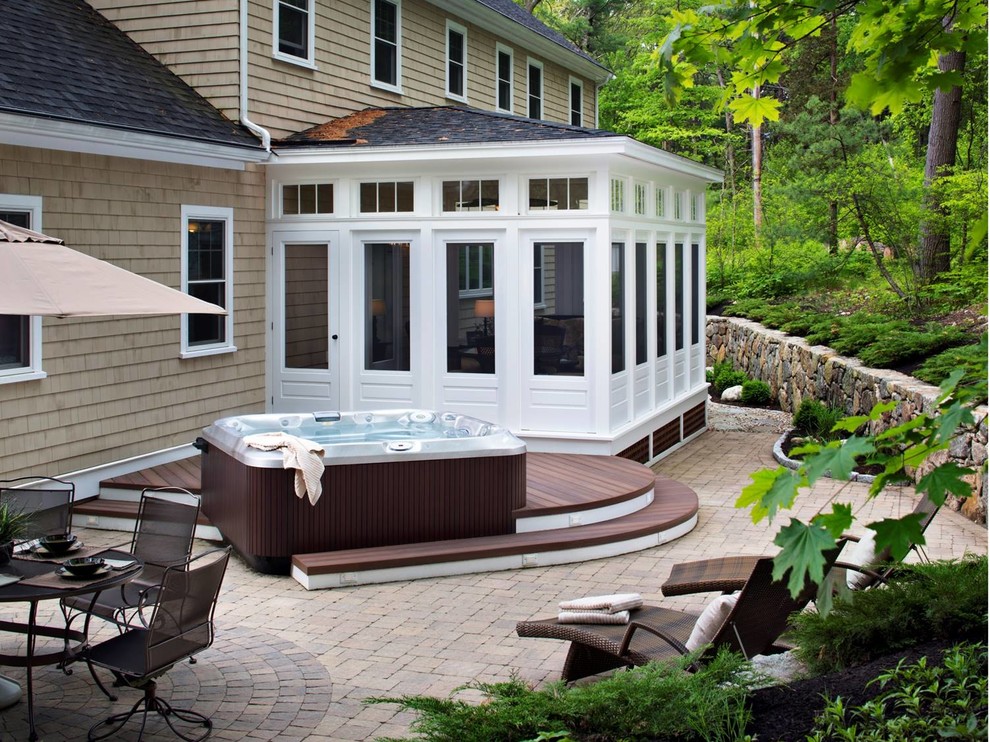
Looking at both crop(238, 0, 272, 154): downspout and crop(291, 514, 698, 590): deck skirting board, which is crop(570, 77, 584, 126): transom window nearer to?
crop(238, 0, 272, 154): downspout

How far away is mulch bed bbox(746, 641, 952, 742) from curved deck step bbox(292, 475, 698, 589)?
4126 mm

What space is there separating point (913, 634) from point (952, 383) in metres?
2.20

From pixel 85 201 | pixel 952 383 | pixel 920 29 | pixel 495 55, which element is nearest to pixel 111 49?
pixel 85 201

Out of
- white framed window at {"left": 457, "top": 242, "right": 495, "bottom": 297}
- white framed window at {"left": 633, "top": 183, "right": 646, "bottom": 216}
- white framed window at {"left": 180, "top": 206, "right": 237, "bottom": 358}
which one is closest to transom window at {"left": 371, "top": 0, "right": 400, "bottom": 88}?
white framed window at {"left": 180, "top": 206, "right": 237, "bottom": 358}

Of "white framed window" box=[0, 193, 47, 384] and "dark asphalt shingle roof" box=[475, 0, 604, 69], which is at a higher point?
"dark asphalt shingle roof" box=[475, 0, 604, 69]

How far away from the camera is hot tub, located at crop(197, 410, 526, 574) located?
820 centimetres

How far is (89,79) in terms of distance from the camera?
10.6 meters

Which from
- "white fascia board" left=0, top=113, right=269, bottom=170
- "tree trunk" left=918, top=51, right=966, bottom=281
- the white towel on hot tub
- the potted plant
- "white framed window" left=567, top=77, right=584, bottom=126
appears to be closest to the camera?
the potted plant

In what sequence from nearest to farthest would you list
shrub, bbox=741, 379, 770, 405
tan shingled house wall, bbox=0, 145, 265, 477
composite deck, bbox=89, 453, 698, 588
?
composite deck, bbox=89, 453, 698, 588 < tan shingled house wall, bbox=0, 145, 265, 477 < shrub, bbox=741, 379, 770, 405

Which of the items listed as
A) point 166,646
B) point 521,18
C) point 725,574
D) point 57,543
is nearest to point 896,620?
point 725,574

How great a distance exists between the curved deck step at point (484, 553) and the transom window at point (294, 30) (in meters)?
6.73

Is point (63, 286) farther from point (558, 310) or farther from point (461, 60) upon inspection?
point (461, 60)

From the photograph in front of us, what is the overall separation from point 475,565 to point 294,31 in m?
7.49

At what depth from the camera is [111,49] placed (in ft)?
38.9
